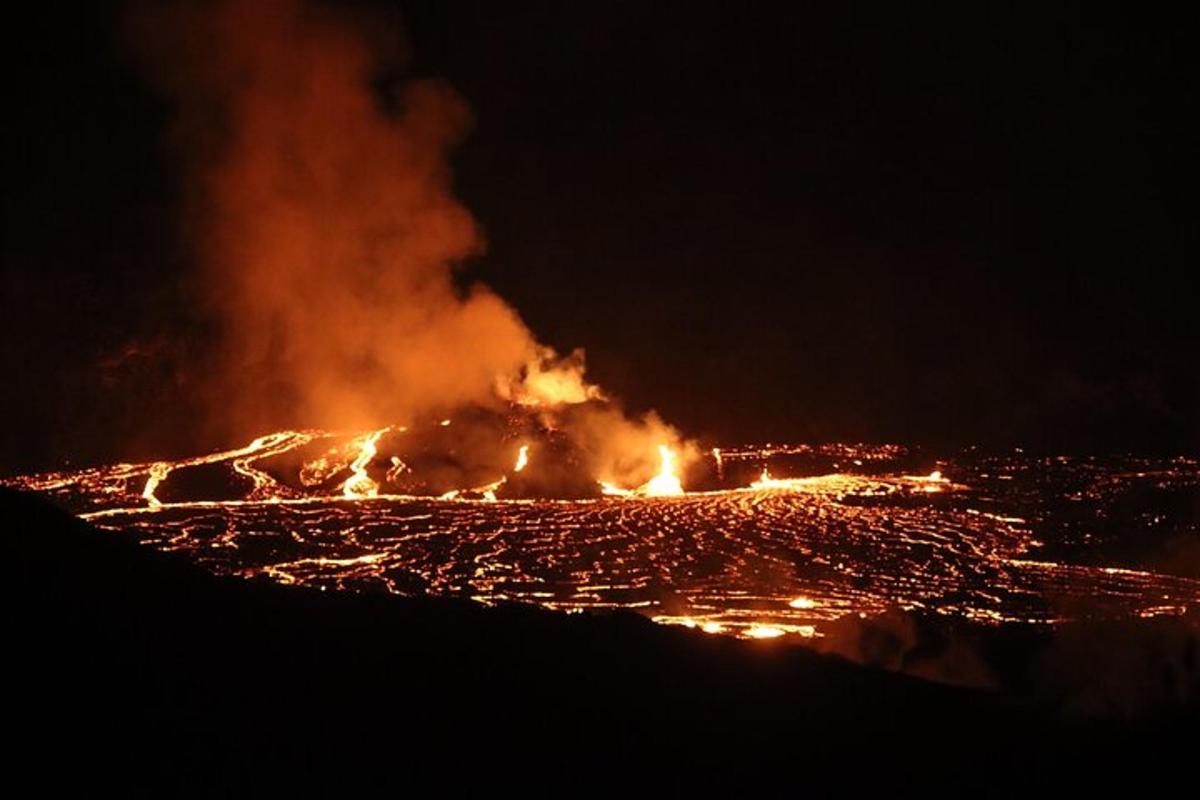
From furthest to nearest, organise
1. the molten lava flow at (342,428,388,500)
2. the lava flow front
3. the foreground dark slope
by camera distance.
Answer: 1. the molten lava flow at (342,428,388,500)
2. the lava flow front
3. the foreground dark slope

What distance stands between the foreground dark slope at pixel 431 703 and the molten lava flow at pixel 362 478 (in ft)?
45.1

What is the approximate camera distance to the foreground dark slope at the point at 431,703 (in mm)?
7211

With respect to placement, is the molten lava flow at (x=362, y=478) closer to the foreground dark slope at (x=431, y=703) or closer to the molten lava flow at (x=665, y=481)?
the molten lava flow at (x=665, y=481)

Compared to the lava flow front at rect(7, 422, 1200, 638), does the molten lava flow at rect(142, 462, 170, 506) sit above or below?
above

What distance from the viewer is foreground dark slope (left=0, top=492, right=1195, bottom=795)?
7.21 metres

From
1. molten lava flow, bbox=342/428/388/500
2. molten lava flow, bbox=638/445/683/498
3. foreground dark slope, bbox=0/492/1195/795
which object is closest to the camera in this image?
foreground dark slope, bbox=0/492/1195/795

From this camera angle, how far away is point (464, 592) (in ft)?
57.4

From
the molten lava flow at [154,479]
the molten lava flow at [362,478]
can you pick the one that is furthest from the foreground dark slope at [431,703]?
the molten lava flow at [154,479]

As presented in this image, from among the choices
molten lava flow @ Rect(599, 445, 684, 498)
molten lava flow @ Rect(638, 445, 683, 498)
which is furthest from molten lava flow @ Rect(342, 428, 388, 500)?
molten lava flow @ Rect(638, 445, 683, 498)

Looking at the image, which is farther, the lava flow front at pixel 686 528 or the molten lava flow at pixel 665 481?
the molten lava flow at pixel 665 481

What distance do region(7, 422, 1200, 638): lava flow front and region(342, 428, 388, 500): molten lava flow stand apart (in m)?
0.09

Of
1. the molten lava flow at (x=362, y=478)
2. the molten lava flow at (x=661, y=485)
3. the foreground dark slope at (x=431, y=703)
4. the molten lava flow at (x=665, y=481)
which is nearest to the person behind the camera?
the foreground dark slope at (x=431, y=703)

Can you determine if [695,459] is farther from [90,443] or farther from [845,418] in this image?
[90,443]

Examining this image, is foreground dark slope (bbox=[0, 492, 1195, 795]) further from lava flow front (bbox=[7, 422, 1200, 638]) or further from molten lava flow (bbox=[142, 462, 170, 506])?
molten lava flow (bbox=[142, 462, 170, 506])
